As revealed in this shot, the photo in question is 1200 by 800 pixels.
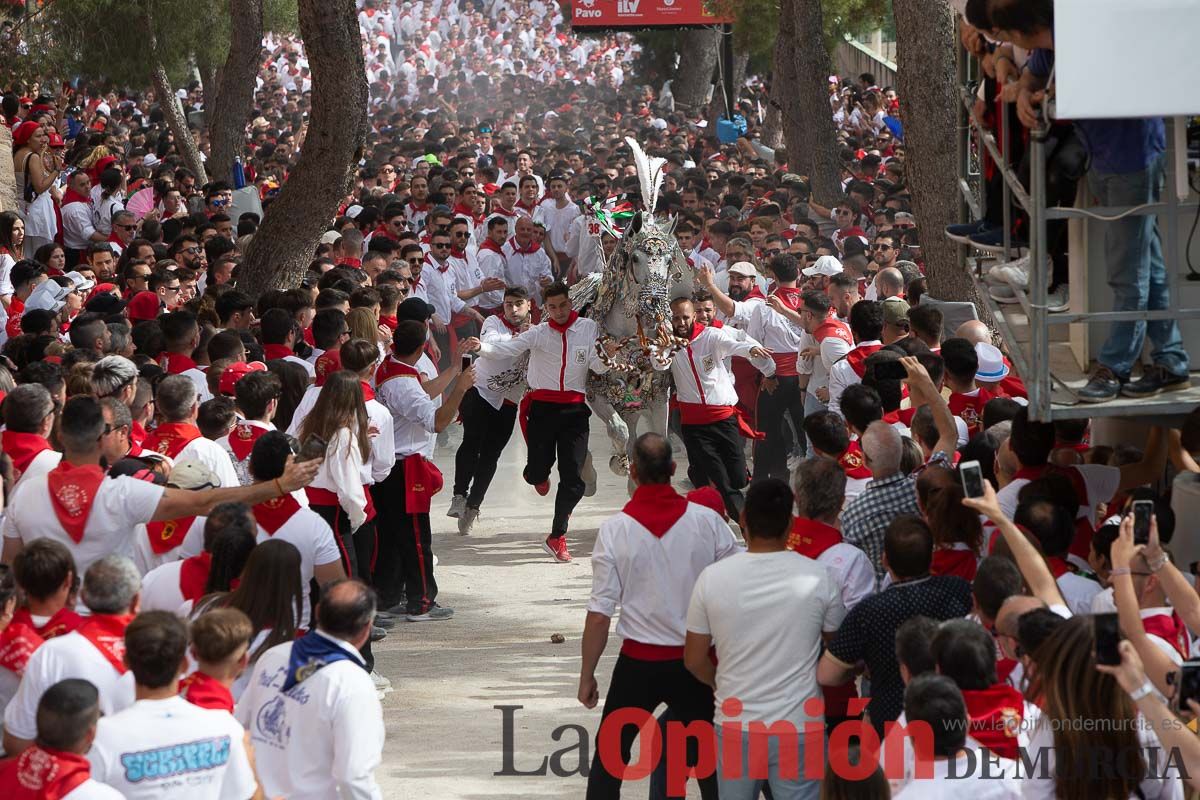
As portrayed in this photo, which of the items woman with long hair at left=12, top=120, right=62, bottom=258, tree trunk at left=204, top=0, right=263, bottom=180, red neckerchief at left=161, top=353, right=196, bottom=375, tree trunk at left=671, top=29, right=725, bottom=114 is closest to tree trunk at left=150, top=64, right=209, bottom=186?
tree trunk at left=204, top=0, right=263, bottom=180

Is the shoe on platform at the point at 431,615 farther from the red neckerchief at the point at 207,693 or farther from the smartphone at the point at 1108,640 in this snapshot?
the smartphone at the point at 1108,640

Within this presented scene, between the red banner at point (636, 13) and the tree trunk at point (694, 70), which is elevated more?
the red banner at point (636, 13)

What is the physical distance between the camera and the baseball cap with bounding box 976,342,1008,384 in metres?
8.96

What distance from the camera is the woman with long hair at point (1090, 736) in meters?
4.57

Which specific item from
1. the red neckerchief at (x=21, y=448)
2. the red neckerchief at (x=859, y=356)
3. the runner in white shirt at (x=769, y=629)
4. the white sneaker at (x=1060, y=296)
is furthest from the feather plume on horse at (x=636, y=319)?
the runner in white shirt at (x=769, y=629)

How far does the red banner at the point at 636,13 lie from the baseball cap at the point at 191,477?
28094 mm

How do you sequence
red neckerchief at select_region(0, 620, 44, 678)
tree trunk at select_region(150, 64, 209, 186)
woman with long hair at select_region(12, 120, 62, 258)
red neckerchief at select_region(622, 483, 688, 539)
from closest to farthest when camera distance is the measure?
red neckerchief at select_region(0, 620, 44, 678) < red neckerchief at select_region(622, 483, 688, 539) < woman with long hair at select_region(12, 120, 62, 258) < tree trunk at select_region(150, 64, 209, 186)

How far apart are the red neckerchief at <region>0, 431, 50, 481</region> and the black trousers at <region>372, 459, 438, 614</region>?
2582 mm

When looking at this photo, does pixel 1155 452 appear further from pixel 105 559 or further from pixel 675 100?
pixel 675 100

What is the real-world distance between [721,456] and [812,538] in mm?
4382

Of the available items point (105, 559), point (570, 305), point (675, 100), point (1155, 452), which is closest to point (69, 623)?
point (105, 559)

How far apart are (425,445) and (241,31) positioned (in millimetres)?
9595

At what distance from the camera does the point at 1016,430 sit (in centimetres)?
707

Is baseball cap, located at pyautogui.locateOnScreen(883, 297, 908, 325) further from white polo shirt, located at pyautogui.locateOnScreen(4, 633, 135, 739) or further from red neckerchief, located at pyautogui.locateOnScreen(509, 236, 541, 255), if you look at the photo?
red neckerchief, located at pyautogui.locateOnScreen(509, 236, 541, 255)
